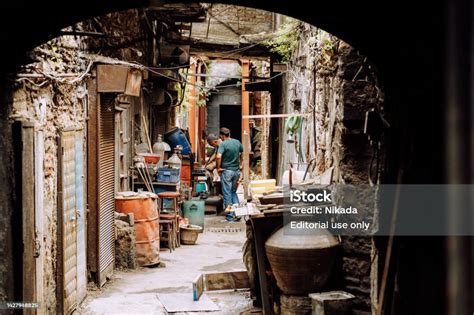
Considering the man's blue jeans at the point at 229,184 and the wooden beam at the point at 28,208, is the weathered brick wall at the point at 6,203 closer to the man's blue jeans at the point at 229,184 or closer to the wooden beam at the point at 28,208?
the wooden beam at the point at 28,208

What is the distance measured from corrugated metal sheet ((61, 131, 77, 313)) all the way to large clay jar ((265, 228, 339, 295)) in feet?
8.17

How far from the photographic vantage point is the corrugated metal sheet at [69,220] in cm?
811

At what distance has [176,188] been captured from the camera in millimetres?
13719

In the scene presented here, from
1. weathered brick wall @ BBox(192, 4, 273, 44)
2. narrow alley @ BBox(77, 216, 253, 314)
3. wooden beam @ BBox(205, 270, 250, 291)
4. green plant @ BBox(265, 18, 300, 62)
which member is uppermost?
weathered brick wall @ BBox(192, 4, 273, 44)

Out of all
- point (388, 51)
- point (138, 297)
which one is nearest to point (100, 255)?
point (138, 297)

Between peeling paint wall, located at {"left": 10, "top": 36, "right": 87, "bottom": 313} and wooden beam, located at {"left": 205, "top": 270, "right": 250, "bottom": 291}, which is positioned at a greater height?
peeling paint wall, located at {"left": 10, "top": 36, "right": 87, "bottom": 313}

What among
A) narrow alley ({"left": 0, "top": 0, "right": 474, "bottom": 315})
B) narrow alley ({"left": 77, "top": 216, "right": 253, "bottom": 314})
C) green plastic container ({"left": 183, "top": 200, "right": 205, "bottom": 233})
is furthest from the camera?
green plastic container ({"left": 183, "top": 200, "right": 205, "bottom": 233})

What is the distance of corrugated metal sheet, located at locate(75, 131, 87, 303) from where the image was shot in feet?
29.3

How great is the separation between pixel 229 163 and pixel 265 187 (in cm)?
691

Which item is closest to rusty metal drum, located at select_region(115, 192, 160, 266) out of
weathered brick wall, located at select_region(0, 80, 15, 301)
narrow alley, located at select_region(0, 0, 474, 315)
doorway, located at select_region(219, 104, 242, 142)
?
narrow alley, located at select_region(0, 0, 474, 315)

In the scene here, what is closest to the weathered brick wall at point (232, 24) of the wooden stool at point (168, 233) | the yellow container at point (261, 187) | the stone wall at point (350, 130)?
the wooden stool at point (168, 233)

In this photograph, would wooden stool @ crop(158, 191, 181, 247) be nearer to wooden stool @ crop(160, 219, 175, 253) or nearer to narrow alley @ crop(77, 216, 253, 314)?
wooden stool @ crop(160, 219, 175, 253)

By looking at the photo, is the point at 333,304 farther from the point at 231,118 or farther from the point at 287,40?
the point at 231,118

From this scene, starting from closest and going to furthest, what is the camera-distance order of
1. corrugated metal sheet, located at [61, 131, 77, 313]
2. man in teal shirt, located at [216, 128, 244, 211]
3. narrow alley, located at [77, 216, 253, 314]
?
corrugated metal sheet, located at [61, 131, 77, 313] → narrow alley, located at [77, 216, 253, 314] → man in teal shirt, located at [216, 128, 244, 211]
